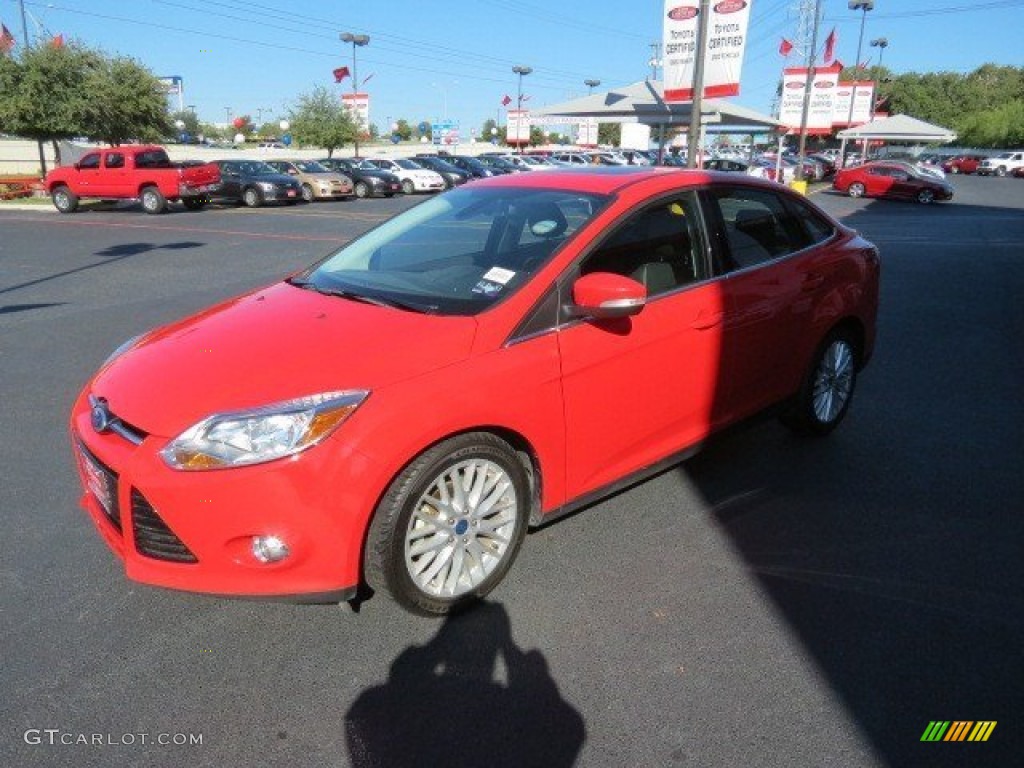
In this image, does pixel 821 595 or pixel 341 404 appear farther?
pixel 821 595

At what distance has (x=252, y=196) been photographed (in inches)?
964

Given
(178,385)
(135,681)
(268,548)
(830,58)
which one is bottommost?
(135,681)

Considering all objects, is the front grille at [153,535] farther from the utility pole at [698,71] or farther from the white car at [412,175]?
the white car at [412,175]

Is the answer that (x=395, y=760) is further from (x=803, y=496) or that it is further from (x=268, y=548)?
(x=803, y=496)

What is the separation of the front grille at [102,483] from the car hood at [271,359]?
0.20 m

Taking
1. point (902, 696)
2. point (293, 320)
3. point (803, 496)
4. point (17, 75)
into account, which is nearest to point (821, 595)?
point (902, 696)

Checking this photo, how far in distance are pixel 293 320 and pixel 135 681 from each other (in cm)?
144

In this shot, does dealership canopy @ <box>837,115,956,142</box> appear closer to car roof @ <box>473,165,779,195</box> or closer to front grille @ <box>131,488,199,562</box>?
car roof @ <box>473,165,779,195</box>

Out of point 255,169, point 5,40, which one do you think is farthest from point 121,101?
point 255,169

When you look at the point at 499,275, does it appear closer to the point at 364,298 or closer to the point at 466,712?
the point at 364,298

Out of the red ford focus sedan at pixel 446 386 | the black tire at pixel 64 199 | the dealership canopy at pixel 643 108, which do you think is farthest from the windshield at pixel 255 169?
the red ford focus sedan at pixel 446 386

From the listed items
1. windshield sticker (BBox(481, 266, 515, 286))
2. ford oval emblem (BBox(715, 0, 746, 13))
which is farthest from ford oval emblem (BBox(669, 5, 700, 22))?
windshield sticker (BBox(481, 266, 515, 286))

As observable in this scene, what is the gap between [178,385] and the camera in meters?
2.73

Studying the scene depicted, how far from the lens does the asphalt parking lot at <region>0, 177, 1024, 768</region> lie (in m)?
2.36
